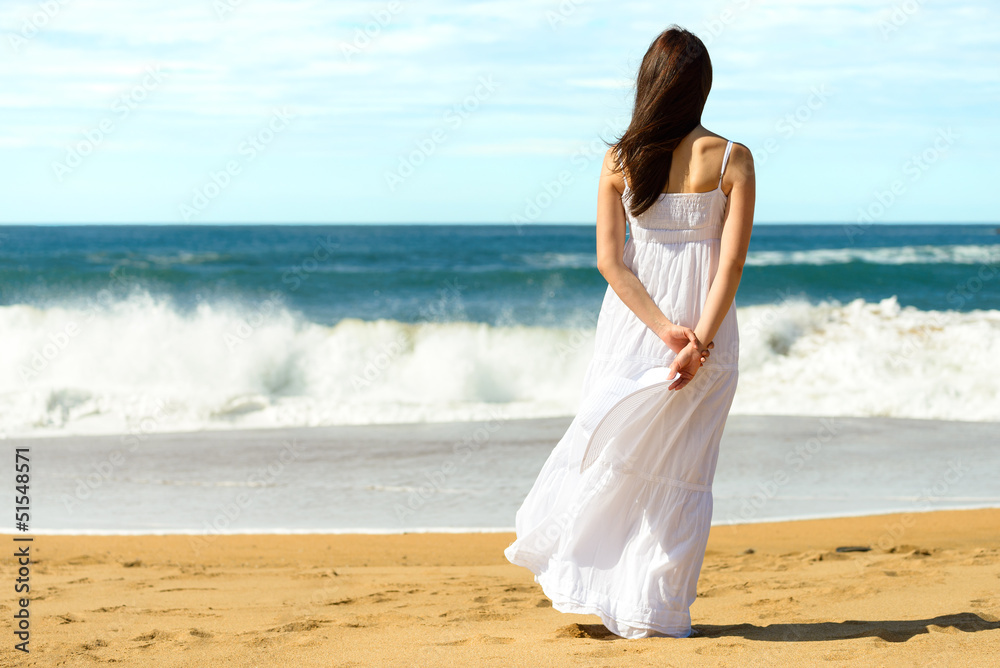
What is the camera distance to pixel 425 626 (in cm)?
330

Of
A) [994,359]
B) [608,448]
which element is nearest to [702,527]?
[608,448]

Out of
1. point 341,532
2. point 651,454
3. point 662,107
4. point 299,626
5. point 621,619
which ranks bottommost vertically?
point 341,532

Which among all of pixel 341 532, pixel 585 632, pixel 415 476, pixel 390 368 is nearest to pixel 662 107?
pixel 585 632

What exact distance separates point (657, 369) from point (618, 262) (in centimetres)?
39

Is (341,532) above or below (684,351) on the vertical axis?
below

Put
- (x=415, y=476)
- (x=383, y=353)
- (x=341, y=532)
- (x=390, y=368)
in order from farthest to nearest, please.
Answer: (x=383, y=353), (x=390, y=368), (x=415, y=476), (x=341, y=532)

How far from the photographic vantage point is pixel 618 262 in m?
2.83

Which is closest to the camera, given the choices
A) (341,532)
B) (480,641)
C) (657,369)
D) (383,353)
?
(657,369)

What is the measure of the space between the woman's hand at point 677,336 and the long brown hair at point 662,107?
42 cm

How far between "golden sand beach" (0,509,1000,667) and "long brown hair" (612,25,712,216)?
5.16 ft

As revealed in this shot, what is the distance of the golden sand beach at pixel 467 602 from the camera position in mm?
2801

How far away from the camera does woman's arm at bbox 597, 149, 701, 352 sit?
109 inches

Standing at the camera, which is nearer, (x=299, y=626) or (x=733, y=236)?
(x=733, y=236)

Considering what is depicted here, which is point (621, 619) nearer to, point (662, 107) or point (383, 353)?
point (662, 107)
